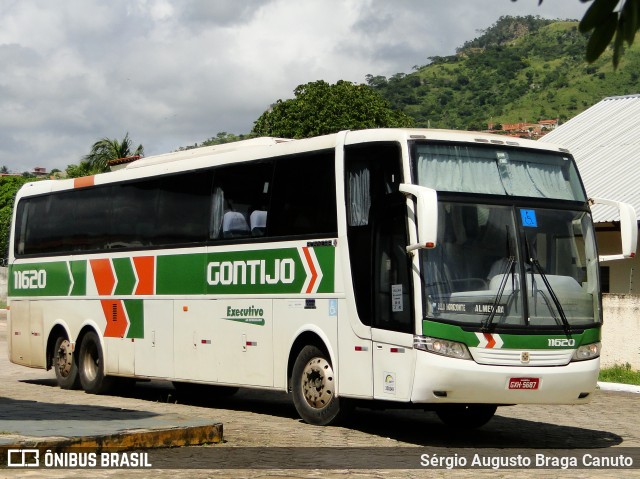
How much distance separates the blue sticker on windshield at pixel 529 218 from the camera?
41.1 ft

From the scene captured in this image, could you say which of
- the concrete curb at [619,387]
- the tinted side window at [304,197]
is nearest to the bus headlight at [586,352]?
the tinted side window at [304,197]

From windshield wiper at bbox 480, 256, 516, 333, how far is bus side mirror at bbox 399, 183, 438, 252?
3.06ft

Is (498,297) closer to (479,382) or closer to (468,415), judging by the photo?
(479,382)

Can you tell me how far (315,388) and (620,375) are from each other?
9.89 metres

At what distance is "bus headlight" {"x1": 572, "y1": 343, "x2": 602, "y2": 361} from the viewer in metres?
12.4

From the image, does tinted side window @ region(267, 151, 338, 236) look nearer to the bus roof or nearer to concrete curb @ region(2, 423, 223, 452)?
the bus roof

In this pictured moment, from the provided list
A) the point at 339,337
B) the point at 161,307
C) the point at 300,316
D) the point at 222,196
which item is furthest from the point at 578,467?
the point at 161,307

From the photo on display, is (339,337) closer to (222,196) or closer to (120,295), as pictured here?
(222,196)

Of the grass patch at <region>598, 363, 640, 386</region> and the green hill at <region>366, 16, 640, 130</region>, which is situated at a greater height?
the green hill at <region>366, 16, 640, 130</region>

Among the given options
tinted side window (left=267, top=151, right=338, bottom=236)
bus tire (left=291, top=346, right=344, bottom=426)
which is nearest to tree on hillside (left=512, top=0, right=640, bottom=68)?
tinted side window (left=267, top=151, right=338, bottom=236)

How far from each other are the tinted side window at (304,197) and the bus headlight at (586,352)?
3071mm

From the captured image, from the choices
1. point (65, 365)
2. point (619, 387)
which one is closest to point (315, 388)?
point (65, 365)

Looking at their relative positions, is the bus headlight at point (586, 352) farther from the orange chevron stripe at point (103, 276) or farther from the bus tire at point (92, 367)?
the bus tire at point (92, 367)

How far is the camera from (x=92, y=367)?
18.6m
